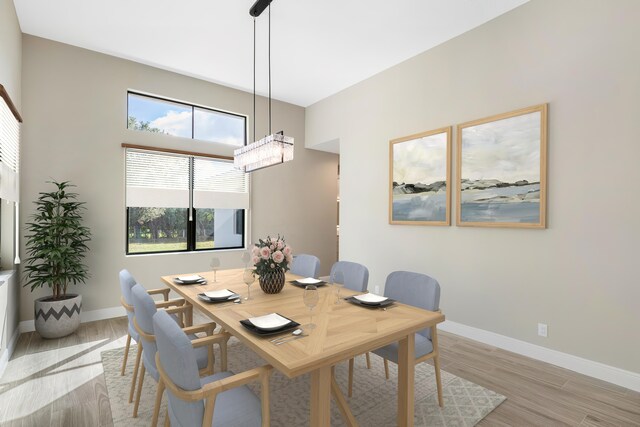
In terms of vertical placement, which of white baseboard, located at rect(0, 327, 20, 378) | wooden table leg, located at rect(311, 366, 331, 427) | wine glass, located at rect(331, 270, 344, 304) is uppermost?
wine glass, located at rect(331, 270, 344, 304)

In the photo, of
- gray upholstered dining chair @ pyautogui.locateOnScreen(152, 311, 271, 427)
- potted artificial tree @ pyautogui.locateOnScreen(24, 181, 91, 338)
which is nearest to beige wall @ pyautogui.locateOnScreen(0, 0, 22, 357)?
potted artificial tree @ pyautogui.locateOnScreen(24, 181, 91, 338)

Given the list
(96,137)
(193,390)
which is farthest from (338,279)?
(96,137)

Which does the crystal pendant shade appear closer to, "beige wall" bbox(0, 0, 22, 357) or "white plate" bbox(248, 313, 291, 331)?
"white plate" bbox(248, 313, 291, 331)

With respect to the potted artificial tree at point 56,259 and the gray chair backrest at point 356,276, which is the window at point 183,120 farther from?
the gray chair backrest at point 356,276

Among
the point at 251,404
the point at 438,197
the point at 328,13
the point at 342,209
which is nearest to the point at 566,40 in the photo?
the point at 438,197

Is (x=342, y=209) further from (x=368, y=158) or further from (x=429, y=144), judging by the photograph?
(x=429, y=144)

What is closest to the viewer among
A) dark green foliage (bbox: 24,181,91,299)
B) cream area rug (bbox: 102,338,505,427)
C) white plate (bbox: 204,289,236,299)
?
cream area rug (bbox: 102,338,505,427)

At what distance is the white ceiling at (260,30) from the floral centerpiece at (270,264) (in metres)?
2.34

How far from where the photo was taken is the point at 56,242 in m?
3.48

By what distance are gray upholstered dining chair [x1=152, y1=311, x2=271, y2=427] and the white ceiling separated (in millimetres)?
3058

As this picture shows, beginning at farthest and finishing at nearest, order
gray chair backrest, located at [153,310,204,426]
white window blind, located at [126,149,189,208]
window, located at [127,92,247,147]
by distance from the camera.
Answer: window, located at [127,92,247,147] < white window blind, located at [126,149,189,208] < gray chair backrest, located at [153,310,204,426]

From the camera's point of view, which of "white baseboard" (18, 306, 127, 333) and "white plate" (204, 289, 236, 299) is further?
"white baseboard" (18, 306, 127, 333)

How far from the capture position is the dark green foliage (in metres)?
3.38

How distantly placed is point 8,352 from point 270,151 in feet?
9.92
